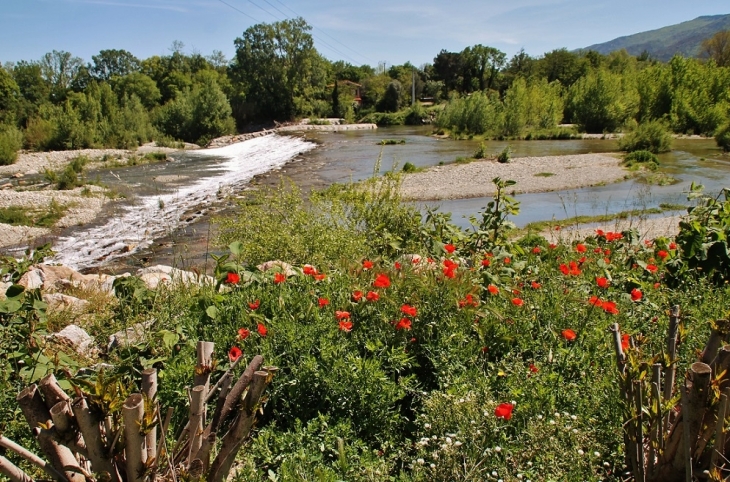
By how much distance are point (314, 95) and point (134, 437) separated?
230 feet

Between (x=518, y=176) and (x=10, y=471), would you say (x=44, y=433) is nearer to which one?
(x=10, y=471)

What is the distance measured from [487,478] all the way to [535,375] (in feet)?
2.27

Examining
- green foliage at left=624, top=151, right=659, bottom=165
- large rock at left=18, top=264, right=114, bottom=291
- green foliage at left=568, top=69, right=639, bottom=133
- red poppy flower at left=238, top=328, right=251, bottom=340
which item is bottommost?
green foliage at left=624, top=151, right=659, bottom=165

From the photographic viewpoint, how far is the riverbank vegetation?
220 centimetres

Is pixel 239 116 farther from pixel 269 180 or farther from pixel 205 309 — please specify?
pixel 205 309

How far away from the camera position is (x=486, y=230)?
502 centimetres

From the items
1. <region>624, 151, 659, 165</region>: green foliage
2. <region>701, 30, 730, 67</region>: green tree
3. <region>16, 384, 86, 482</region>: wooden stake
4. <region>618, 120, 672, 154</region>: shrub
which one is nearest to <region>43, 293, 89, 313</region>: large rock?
<region>16, 384, 86, 482</region>: wooden stake

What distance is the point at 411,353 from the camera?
296cm

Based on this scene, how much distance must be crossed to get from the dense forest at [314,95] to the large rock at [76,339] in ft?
89.8

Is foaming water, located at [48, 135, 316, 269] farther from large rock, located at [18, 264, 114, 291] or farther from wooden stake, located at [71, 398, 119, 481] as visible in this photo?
wooden stake, located at [71, 398, 119, 481]

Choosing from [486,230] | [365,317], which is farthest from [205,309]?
[486,230]

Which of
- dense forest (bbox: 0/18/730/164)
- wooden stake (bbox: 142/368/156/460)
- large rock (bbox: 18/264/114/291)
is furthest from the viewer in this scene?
dense forest (bbox: 0/18/730/164)

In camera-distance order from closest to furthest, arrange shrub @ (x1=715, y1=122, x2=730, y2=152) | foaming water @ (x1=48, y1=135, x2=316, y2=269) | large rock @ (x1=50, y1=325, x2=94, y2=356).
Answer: large rock @ (x1=50, y1=325, x2=94, y2=356) → foaming water @ (x1=48, y1=135, x2=316, y2=269) → shrub @ (x1=715, y1=122, x2=730, y2=152)

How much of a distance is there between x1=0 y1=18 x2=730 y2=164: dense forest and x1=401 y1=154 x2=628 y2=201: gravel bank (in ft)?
39.6
